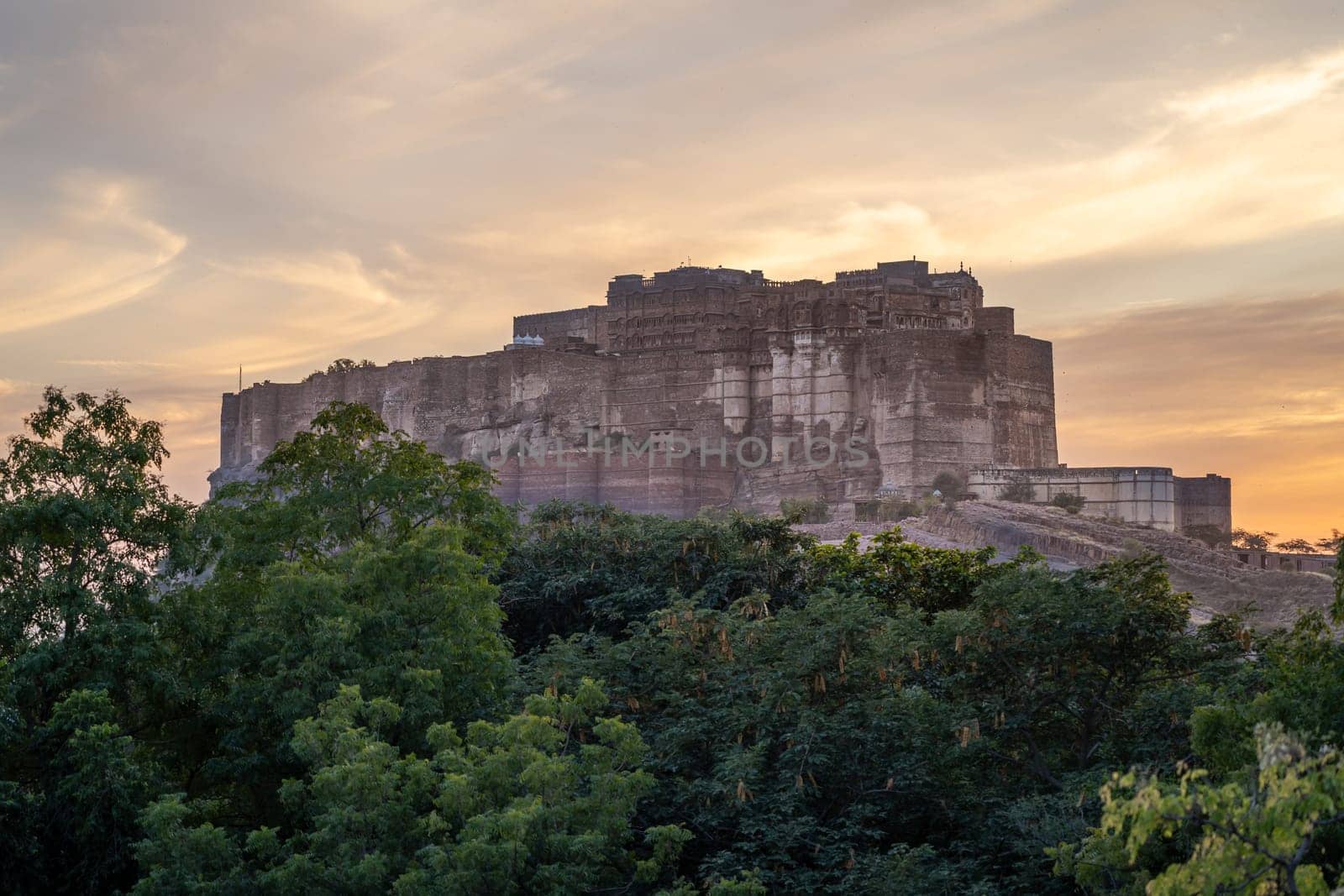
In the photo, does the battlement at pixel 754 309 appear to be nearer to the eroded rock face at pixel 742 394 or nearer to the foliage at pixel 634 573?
the eroded rock face at pixel 742 394

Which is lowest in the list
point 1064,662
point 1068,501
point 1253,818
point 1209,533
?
point 1209,533

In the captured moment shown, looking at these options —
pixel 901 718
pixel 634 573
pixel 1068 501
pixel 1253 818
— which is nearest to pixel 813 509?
pixel 1068 501

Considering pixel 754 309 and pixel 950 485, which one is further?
pixel 754 309

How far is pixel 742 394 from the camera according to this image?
50.4 m

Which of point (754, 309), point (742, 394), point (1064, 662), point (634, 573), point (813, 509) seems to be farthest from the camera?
point (754, 309)


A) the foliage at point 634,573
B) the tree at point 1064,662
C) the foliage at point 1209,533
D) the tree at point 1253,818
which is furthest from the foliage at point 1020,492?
the tree at point 1253,818

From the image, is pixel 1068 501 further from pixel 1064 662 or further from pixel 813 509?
→ pixel 1064 662

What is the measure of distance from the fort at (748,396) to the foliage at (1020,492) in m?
0.66

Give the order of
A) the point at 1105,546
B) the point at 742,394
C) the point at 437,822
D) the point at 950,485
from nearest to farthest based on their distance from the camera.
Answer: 1. the point at 437,822
2. the point at 1105,546
3. the point at 950,485
4. the point at 742,394

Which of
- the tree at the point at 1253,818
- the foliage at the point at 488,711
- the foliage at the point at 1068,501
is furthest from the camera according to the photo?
the foliage at the point at 1068,501

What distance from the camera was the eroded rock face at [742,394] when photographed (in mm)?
46188

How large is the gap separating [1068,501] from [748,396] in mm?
11419

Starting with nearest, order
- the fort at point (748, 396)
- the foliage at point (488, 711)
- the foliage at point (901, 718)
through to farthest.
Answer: the foliage at point (488, 711) → the foliage at point (901, 718) → the fort at point (748, 396)

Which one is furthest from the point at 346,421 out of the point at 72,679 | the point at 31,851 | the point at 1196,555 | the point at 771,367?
the point at 771,367
